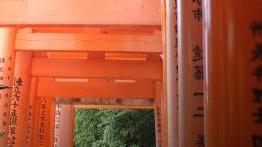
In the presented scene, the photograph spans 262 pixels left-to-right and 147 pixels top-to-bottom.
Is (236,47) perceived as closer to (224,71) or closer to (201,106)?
(224,71)

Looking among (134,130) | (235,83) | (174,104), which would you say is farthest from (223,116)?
(134,130)

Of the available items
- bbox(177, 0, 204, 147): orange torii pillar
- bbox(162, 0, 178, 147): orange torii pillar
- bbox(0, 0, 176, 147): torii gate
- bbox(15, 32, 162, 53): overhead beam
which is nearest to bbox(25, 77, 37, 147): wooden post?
bbox(0, 0, 176, 147): torii gate

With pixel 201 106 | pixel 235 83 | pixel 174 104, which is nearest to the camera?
pixel 235 83

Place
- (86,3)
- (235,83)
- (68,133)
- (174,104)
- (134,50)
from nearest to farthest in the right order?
1. (235,83)
2. (174,104)
3. (86,3)
4. (134,50)
5. (68,133)

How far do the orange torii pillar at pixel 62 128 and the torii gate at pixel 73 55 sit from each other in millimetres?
1005

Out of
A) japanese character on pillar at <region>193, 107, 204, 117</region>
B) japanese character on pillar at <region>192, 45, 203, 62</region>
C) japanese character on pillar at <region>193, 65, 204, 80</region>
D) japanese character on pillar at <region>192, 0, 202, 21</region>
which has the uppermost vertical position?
japanese character on pillar at <region>192, 0, 202, 21</region>

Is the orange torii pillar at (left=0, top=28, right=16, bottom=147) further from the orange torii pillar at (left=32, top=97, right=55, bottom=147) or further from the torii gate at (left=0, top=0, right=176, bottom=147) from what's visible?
the orange torii pillar at (left=32, top=97, right=55, bottom=147)

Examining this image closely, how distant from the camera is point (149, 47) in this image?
23.8 feet

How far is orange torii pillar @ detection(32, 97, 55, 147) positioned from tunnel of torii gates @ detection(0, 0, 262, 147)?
25mm

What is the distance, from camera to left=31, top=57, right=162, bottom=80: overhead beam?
927cm

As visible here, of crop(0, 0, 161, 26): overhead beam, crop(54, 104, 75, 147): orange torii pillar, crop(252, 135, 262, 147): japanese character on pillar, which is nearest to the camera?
crop(252, 135, 262, 147): japanese character on pillar

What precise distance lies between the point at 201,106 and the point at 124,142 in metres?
17.1

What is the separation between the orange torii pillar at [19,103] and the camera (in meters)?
8.47

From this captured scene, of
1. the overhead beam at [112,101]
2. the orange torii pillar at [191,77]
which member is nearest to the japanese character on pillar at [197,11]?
the orange torii pillar at [191,77]
